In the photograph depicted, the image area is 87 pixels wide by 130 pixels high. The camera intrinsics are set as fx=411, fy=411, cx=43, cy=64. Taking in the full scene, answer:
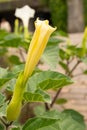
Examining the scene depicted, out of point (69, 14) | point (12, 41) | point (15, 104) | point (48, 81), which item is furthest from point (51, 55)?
point (69, 14)

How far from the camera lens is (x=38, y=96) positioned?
1101 millimetres

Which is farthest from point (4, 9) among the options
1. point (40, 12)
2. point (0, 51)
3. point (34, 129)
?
point (34, 129)

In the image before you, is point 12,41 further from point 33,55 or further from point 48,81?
point 33,55

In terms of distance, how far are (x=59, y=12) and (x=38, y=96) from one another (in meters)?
12.2

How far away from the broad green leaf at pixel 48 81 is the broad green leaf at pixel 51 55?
13.0 inches

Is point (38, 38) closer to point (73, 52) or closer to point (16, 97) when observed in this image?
point (16, 97)

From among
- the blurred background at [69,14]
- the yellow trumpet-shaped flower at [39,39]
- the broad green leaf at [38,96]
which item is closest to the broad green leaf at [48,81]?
the broad green leaf at [38,96]

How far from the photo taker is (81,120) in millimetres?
1705

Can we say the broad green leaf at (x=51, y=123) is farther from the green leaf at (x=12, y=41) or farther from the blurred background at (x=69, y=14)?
the blurred background at (x=69, y=14)

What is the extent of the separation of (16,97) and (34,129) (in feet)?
0.34

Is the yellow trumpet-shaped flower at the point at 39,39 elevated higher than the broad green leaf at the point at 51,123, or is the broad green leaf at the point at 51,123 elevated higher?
the yellow trumpet-shaped flower at the point at 39,39

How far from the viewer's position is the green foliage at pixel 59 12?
43.2 ft

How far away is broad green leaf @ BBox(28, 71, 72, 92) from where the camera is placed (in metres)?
1.17

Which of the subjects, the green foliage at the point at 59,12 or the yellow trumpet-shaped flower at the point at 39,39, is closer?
the yellow trumpet-shaped flower at the point at 39,39
